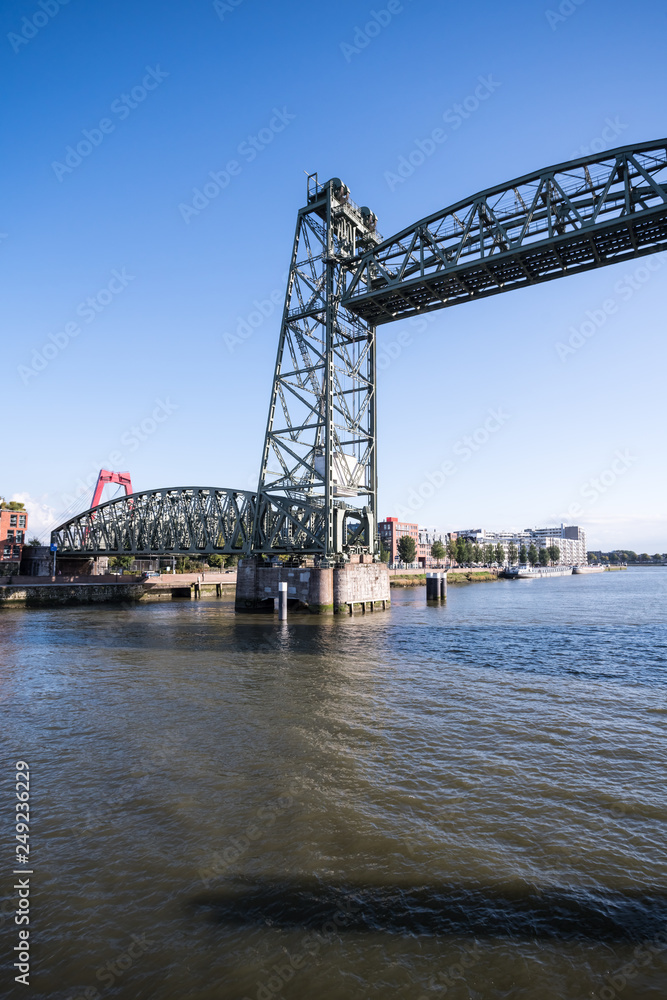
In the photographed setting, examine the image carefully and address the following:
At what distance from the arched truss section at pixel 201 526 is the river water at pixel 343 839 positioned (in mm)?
25864

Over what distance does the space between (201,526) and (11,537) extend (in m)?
42.1

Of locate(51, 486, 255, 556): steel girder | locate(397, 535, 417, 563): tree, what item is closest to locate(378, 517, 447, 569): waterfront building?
locate(397, 535, 417, 563): tree

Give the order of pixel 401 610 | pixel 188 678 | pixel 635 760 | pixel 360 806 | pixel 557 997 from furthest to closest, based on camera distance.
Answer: pixel 401 610, pixel 188 678, pixel 635 760, pixel 360 806, pixel 557 997

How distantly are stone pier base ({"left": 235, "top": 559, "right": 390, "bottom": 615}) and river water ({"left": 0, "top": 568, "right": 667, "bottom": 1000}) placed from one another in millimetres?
21615

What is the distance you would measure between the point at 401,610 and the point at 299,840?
40.2 metres

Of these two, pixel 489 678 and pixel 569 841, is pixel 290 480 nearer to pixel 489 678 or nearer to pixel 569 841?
pixel 489 678

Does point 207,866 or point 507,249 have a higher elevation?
point 507,249

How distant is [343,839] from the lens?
24.8ft

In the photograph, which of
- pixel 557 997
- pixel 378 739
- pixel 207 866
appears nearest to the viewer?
pixel 557 997

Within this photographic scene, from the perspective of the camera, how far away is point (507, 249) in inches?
1278

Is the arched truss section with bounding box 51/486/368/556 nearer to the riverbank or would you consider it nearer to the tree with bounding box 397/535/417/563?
the riverbank

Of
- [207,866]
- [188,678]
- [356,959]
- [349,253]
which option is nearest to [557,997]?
[356,959]

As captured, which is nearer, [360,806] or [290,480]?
[360,806]

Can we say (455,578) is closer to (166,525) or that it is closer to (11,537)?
(166,525)
